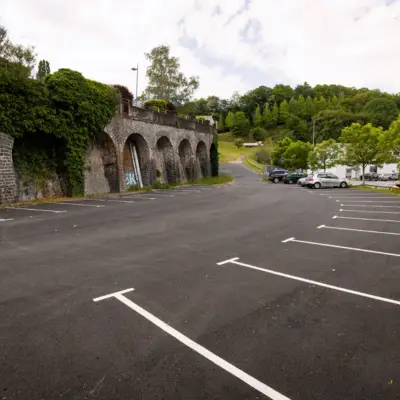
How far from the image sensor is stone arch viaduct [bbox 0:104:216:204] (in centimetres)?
2320

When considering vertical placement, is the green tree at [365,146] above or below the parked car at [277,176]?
above

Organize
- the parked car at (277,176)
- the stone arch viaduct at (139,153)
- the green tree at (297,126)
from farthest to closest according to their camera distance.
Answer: the green tree at (297,126), the parked car at (277,176), the stone arch viaduct at (139,153)

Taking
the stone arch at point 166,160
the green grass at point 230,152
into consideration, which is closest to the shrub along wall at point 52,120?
the stone arch at point 166,160

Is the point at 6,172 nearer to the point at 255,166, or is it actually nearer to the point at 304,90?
the point at 255,166

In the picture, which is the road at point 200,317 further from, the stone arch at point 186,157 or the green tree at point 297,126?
the green tree at point 297,126

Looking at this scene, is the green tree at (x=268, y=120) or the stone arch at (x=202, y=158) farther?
the green tree at (x=268, y=120)

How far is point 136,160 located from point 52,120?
35.3ft

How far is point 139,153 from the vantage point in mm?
29500

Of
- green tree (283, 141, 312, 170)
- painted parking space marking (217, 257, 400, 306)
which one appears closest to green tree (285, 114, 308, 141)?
green tree (283, 141, 312, 170)

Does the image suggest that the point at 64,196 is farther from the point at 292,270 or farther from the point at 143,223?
the point at 292,270

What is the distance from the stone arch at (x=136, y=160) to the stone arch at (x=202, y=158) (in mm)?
12402

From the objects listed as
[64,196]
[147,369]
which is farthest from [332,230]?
[64,196]

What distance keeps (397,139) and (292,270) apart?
25.3 metres

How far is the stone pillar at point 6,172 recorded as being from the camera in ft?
55.1
